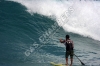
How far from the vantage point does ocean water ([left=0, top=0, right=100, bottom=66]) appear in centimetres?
1303

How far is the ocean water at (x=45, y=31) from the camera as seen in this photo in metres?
13.0

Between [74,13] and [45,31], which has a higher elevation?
[74,13]

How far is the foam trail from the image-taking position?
67.4ft

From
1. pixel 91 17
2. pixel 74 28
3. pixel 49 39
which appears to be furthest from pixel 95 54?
pixel 91 17

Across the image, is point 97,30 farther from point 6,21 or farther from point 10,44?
point 10,44

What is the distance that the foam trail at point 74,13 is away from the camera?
20531 mm

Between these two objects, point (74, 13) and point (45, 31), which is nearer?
point (45, 31)

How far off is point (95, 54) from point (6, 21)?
686 cm

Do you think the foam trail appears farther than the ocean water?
Yes

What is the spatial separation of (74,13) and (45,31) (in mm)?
5467

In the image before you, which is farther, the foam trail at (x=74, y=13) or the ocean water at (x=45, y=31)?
the foam trail at (x=74, y=13)

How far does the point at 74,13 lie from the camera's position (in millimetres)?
21984

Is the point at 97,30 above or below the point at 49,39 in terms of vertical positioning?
above

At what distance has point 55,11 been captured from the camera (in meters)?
21.9
